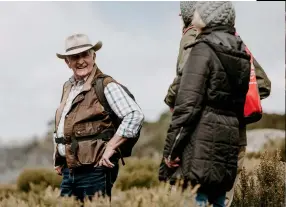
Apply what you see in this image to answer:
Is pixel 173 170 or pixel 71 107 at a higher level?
pixel 71 107

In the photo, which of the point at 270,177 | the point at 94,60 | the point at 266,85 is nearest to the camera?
the point at 266,85

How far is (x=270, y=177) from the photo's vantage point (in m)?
7.41

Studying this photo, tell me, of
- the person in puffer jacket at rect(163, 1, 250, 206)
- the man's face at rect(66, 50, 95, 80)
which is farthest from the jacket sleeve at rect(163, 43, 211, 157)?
the man's face at rect(66, 50, 95, 80)

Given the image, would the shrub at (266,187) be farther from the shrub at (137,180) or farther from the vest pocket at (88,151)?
the shrub at (137,180)

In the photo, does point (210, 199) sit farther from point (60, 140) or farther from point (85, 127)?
point (60, 140)

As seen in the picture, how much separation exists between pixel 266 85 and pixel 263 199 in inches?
76.0

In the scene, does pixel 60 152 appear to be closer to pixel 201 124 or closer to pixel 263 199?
pixel 201 124

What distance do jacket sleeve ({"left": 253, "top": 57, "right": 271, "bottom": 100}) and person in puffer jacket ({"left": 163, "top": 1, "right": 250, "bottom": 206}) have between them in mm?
425

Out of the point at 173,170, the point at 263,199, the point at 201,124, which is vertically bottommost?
the point at 263,199

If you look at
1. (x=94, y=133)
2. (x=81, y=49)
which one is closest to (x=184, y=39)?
(x=81, y=49)

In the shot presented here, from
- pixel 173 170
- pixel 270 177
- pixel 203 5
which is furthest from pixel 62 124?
pixel 270 177

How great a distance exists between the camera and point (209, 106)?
5.23m

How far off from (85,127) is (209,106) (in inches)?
44.8

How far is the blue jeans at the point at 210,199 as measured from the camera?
17.7 feet
